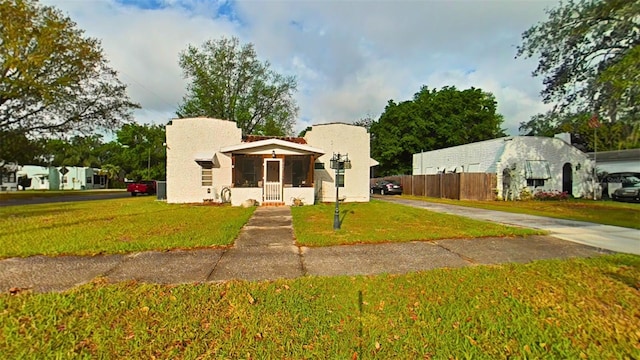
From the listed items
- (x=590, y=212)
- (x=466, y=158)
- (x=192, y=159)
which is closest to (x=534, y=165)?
(x=466, y=158)

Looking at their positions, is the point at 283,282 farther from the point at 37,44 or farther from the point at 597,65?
the point at 37,44

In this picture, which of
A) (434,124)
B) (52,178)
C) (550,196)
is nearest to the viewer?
(550,196)

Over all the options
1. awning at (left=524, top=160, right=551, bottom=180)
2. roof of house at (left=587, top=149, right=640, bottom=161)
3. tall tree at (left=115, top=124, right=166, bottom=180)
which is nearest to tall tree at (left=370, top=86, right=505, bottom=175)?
roof of house at (left=587, top=149, right=640, bottom=161)

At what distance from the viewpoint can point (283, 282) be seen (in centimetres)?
411

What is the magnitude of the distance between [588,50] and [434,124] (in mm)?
22145

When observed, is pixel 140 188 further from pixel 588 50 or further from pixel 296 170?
pixel 588 50

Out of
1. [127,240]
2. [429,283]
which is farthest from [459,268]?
[127,240]

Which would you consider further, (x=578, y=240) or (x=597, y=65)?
(x=597, y=65)

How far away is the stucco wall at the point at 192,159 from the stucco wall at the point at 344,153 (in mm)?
5147

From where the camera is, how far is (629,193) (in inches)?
756

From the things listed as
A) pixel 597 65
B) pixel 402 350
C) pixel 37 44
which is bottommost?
pixel 402 350

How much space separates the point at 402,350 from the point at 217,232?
19.7 feet

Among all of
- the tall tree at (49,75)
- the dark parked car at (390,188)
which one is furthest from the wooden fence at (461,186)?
the tall tree at (49,75)

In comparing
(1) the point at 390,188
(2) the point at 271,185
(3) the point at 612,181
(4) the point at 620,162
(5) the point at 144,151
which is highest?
(5) the point at 144,151
